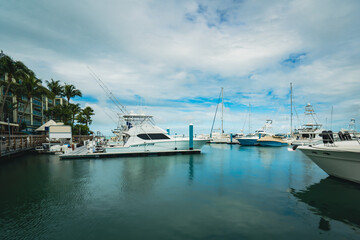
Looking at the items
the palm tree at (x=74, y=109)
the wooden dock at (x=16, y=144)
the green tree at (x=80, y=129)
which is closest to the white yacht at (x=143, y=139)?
the wooden dock at (x=16, y=144)

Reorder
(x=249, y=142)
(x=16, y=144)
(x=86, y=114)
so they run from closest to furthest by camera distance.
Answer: (x=16, y=144), (x=249, y=142), (x=86, y=114)

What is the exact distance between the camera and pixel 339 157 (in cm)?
1127

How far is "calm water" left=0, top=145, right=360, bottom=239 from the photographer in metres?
6.70

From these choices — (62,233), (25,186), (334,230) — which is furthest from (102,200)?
(334,230)

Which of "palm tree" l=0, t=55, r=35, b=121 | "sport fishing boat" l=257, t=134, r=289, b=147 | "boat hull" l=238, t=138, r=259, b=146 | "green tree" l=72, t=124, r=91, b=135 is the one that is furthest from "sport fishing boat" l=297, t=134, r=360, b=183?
"green tree" l=72, t=124, r=91, b=135

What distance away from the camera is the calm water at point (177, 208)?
6.70m

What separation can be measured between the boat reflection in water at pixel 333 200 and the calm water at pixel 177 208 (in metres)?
0.03

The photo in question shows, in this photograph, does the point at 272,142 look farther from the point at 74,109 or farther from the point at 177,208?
the point at 74,109

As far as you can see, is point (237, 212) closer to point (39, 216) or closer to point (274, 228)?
point (274, 228)

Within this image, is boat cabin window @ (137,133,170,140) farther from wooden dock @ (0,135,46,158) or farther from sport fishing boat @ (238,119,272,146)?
sport fishing boat @ (238,119,272,146)

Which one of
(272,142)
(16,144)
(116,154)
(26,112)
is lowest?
(272,142)

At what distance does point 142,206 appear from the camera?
8.99m

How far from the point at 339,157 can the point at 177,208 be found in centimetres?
1033

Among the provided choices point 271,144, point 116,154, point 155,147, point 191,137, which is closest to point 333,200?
point 191,137
